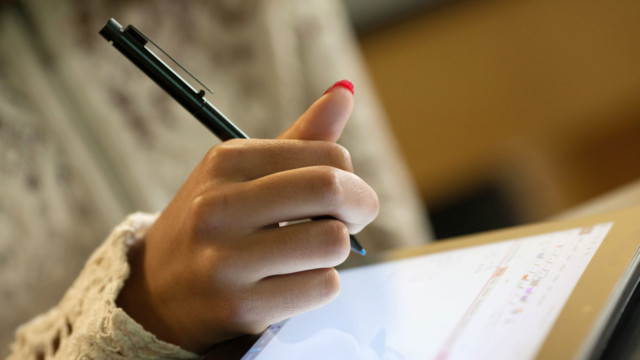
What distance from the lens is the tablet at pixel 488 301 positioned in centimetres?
19

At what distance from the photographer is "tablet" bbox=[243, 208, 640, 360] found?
0.19 metres

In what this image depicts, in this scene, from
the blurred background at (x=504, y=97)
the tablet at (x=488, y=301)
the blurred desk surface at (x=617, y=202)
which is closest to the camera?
the tablet at (x=488, y=301)

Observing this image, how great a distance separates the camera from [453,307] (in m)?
0.23

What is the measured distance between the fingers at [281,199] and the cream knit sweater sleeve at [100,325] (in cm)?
7

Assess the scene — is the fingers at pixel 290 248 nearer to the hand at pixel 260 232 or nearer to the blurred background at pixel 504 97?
the hand at pixel 260 232

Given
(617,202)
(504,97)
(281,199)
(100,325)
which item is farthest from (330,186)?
(504,97)

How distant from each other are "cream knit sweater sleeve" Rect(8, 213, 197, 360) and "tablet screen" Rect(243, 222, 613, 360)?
0.06 meters

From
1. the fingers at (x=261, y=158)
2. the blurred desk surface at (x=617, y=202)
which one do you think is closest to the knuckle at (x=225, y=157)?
the fingers at (x=261, y=158)

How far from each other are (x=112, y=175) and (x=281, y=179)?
0.40m

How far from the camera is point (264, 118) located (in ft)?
2.28

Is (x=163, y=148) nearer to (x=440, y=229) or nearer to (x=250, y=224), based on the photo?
(x=250, y=224)

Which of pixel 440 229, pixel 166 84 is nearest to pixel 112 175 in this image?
pixel 166 84

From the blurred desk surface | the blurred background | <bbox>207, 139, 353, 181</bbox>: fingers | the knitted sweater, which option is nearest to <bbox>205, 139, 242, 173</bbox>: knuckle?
<bbox>207, 139, 353, 181</bbox>: fingers

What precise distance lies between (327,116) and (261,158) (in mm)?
39
